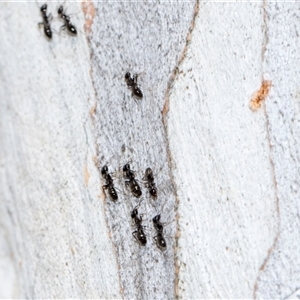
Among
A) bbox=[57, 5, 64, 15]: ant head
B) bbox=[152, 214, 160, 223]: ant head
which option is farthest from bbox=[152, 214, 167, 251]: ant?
bbox=[57, 5, 64, 15]: ant head

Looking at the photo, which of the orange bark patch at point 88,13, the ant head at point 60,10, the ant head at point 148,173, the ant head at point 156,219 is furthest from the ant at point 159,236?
the ant head at point 60,10

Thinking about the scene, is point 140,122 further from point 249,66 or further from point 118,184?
point 249,66

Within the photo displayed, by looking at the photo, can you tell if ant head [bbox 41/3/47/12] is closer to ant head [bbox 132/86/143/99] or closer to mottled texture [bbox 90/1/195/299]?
mottled texture [bbox 90/1/195/299]

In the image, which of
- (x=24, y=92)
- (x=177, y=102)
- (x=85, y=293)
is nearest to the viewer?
(x=177, y=102)

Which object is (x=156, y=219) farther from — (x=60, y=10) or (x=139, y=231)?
(x=60, y=10)

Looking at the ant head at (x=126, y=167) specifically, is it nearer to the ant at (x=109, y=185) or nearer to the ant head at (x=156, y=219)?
the ant at (x=109, y=185)

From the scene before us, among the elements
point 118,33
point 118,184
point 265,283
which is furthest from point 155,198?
point 118,33

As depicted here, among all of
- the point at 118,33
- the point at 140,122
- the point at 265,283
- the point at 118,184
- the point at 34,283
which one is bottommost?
the point at 265,283
